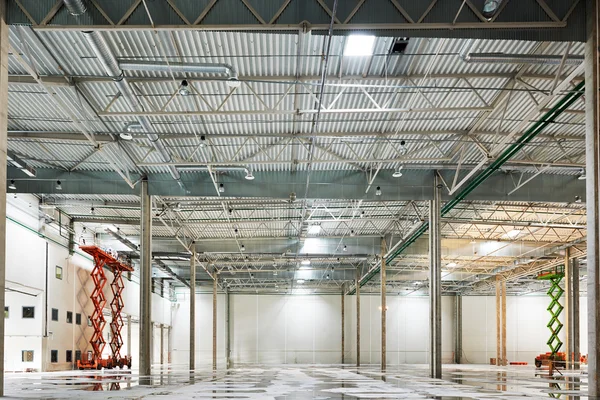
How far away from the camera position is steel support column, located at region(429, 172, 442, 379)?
28.8 m

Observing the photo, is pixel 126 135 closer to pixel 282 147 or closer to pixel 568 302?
pixel 282 147

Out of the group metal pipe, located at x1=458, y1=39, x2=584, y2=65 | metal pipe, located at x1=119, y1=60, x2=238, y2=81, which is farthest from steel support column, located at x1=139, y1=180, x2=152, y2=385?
metal pipe, located at x1=458, y1=39, x2=584, y2=65

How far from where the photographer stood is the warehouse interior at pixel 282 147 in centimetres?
1627

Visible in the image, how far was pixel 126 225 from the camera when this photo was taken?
Result: 1684 inches

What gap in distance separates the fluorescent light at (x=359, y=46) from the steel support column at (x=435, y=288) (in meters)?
12.8

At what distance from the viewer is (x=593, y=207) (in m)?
14.9

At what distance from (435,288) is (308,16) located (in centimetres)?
1666

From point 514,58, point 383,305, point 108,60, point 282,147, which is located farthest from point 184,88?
point 383,305

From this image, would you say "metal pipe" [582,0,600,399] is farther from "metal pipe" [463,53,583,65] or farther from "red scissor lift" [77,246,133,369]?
"red scissor lift" [77,246,133,369]

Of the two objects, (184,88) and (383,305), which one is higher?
(184,88)

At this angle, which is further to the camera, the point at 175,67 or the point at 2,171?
the point at 175,67

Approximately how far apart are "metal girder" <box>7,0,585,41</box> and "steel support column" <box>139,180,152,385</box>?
49.6 feet

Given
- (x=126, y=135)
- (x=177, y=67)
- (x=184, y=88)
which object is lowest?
(x=126, y=135)

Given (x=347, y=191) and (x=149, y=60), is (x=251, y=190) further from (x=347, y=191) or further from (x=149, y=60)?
(x=149, y=60)
